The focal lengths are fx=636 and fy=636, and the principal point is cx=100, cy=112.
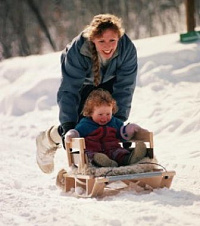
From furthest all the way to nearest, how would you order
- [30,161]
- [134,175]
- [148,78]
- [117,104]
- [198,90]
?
[148,78], [198,90], [30,161], [117,104], [134,175]

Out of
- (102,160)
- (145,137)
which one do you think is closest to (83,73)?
(145,137)

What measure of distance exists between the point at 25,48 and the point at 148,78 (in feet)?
25.0

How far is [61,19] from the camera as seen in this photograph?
667 inches

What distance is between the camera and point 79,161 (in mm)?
4273

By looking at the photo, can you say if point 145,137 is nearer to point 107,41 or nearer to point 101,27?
point 107,41

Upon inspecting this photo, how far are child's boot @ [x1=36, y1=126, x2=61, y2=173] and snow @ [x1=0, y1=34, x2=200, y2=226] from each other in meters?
0.14

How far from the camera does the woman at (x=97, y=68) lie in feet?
14.7

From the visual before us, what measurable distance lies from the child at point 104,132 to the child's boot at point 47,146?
593 mm

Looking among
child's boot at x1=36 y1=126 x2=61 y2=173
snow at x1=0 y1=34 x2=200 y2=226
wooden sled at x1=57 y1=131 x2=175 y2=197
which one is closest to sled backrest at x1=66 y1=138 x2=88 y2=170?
wooden sled at x1=57 y1=131 x2=175 y2=197

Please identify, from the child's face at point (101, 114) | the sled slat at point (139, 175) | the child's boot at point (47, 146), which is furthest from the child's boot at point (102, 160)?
the child's boot at point (47, 146)

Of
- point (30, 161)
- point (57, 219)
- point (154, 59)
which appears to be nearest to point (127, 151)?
point (57, 219)

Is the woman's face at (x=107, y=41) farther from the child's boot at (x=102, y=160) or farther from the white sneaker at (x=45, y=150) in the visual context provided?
the white sneaker at (x=45, y=150)

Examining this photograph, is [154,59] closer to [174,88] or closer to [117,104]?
[174,88]

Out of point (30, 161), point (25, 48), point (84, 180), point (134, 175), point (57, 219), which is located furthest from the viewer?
point (25, 48)
